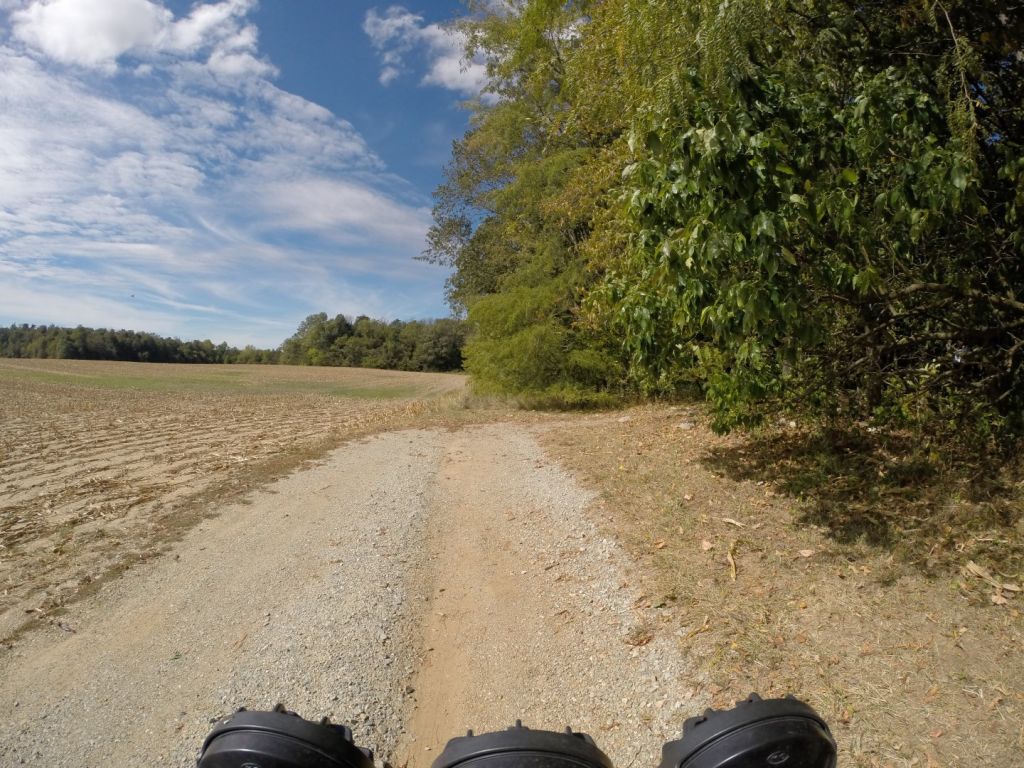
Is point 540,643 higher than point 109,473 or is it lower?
lower

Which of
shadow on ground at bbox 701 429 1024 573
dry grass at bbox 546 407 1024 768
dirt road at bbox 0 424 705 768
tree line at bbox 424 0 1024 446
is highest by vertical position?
tree line at bbox 424 0 1024 446

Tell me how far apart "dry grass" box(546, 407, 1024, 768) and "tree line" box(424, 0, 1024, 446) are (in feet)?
3.70

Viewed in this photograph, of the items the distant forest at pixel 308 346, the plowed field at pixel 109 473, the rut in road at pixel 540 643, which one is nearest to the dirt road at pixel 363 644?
the rut in road at pixel 540 643

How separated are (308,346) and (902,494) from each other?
101294 millimetres

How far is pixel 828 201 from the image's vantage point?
4.05m

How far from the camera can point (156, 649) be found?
457 centimetres

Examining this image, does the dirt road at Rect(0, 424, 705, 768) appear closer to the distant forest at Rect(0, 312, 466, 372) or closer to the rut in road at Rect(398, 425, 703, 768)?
the rut in road at Rect(398, 425, 703, 768)

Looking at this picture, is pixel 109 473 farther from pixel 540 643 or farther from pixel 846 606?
pixel 846 606

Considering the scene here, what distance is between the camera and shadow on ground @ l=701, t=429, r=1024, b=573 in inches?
181

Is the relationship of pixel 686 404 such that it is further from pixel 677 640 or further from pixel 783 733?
pixel 783 733

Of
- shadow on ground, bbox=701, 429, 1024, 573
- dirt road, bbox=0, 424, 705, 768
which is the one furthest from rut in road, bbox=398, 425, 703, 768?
shadow on ground, bbox=701, 429, 1024, 573

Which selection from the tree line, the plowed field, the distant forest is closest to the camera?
the tree line

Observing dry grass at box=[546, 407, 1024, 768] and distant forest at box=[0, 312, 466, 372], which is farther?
distant forest at box=[0, 312, 466, 372]

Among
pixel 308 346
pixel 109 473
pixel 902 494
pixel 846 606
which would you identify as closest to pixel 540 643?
pixel 846 606
